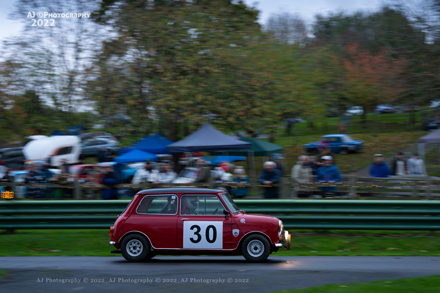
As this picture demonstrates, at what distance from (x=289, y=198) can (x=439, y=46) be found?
558 inches

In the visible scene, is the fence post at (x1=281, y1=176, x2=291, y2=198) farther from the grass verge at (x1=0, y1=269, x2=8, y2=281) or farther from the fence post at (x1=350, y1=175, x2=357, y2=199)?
the grass verge at (x1=0, y1=269, x2=8, y2=281)

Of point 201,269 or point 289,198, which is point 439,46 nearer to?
point 289,198

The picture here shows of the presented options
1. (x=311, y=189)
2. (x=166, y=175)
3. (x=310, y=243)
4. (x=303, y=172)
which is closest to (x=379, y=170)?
(x=303, y=172)

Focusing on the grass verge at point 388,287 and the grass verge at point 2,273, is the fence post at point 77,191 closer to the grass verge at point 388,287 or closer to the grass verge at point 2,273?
the grass verge at point 2,273

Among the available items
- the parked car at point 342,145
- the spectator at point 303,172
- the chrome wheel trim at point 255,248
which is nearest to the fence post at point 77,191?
the chrome wheel trim at point 255,248

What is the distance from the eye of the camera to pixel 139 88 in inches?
778

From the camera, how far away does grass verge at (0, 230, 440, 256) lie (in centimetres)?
952

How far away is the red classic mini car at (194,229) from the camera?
7840 mm

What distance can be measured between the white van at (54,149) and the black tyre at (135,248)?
19199 millimetres

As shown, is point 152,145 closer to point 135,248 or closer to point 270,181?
point 270,181

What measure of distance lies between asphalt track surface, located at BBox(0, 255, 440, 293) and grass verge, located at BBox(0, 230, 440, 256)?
0.65 metres

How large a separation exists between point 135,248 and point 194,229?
1.07 meters

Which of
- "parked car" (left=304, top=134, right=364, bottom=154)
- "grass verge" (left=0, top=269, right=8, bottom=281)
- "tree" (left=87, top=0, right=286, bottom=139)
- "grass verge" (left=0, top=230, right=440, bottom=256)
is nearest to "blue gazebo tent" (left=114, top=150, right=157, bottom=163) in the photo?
"tree" (left=87, top=0, right=286, bottom=139)

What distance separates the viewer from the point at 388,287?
6047 mm
